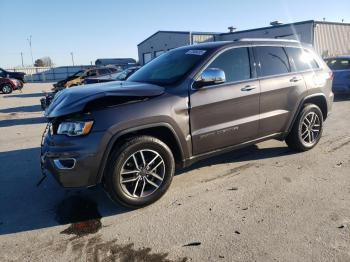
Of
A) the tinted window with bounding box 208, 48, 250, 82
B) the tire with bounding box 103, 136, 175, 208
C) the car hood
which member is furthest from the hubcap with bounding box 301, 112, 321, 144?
the car hood

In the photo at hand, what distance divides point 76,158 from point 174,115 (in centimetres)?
122

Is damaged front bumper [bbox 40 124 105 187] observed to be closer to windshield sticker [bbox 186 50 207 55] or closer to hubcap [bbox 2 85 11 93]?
windshield sticker [bbox 186 50 207 55]

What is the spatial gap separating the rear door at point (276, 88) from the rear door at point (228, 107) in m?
0.18

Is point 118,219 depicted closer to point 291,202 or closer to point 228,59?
point 291,202

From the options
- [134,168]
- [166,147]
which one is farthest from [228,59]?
[134,168]

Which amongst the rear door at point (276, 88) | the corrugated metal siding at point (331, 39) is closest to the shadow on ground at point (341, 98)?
the rear door at point (276, 88)

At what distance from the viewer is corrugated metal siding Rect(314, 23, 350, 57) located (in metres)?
25.9

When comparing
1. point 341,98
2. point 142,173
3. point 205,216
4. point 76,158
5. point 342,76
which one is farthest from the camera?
point 341,98

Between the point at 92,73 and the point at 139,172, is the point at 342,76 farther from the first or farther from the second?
the point at 92,73

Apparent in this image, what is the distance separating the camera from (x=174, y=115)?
13.3ft

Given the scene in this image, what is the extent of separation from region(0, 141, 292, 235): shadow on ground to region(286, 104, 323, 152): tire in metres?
0.33

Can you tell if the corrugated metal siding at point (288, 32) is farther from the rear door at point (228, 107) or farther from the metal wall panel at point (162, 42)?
the rear door at point (228, 107)

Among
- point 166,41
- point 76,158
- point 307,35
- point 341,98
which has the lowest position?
point 341,98

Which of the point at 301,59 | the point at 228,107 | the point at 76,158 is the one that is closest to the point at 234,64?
the point at 228,107
